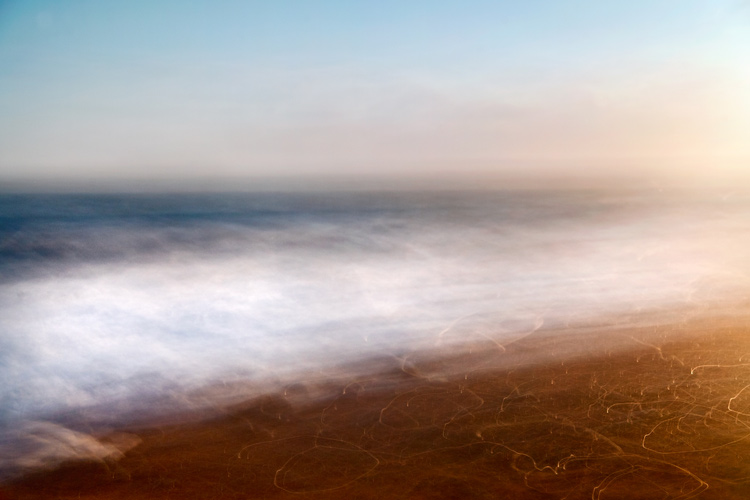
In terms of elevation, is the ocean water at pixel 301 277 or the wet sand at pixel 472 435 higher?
the ocean water at pixel 301 277

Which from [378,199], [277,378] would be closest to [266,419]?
[277,378]

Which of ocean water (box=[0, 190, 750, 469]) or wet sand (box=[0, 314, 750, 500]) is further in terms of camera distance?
ocean water (box=[0, 190, 750, 469])

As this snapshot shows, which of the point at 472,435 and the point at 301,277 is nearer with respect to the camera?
the point at 472,435

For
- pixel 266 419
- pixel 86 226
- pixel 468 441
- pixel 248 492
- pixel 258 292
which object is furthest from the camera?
pixel 86 226

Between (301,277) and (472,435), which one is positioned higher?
(301,277)

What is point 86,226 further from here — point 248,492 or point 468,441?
point 468,441
